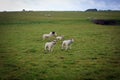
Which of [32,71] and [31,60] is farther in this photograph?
[31,60]

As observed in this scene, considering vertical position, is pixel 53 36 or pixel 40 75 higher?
pixel 53 36

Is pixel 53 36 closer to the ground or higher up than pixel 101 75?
higher up

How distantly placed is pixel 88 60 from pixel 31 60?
4.63m

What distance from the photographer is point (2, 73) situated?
14.0 metres

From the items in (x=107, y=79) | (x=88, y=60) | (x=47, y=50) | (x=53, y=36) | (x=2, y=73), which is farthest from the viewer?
(x=53, y=36)

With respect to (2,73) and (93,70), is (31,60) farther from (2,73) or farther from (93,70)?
(93,70)

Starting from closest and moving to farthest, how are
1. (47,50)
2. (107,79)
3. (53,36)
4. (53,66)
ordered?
1. (107,79)
2. (53,66)
3. (47,50)
4. (53,36)

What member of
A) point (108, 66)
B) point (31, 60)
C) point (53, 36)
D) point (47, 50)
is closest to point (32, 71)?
point (31, 60)

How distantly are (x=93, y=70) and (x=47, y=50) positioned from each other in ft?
25.7

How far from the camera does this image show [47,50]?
2148cm

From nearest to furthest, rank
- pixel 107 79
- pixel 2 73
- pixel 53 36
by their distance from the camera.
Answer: pixel 107 79
pixel 2 73
pixel 53 36

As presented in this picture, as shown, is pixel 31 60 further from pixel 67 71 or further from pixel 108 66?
pixel 108 66

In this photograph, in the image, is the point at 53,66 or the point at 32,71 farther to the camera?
the point at 53,66

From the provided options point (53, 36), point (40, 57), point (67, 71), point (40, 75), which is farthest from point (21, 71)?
point (53, 36)
